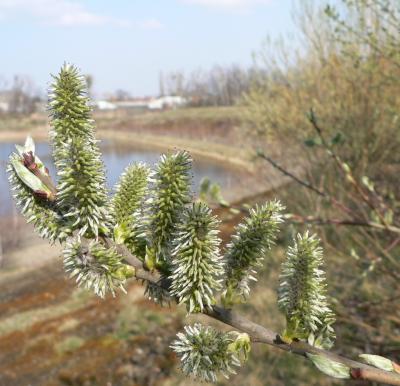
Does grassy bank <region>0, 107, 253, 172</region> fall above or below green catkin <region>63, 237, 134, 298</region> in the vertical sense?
below

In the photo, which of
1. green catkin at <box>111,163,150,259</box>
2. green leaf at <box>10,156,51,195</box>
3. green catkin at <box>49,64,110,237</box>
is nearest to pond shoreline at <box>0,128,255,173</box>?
green catkin at <box>111,163,150,259</box>

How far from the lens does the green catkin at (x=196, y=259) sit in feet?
3.28

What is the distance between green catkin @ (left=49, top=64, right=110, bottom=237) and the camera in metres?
0.99

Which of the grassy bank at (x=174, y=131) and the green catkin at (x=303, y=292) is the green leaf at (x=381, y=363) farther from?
the grassy bank at (x=174, y=131)

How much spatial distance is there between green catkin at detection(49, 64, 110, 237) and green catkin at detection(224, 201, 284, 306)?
288 mm

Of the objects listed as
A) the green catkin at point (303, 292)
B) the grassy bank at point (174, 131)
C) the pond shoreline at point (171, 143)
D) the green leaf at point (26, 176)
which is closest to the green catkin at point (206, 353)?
the green catkin at point (303, 292)

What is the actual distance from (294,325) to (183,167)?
41cm

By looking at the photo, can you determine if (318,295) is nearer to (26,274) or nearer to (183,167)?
(183,167)

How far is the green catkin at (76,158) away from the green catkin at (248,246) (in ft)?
0.95

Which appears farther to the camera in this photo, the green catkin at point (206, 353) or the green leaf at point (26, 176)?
the green catkin at point (206, 353)

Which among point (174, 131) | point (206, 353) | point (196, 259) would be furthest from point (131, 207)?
point (174, 131)

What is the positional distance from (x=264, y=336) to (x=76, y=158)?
52cm

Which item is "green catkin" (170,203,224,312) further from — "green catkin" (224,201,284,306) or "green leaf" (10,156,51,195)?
"green leaf" (10,156,51,195)

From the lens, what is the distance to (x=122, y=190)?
45.9 inches
